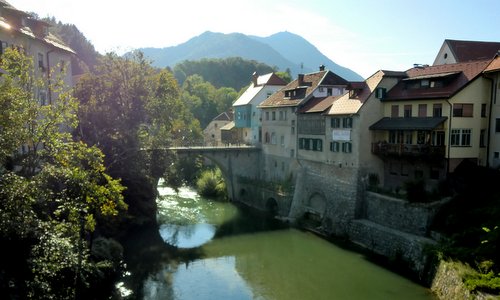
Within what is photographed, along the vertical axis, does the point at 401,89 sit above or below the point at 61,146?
above

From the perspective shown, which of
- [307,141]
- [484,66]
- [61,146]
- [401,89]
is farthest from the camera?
[307,141]

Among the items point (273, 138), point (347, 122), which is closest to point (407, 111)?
point (347, 122)

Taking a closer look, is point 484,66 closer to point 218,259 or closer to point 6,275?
point 218,259

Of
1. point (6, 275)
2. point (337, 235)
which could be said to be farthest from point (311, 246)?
point (6, 275)

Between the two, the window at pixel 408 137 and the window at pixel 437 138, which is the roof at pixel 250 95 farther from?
the window at pixel 437 138

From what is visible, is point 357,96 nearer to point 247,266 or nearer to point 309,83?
point 309,83

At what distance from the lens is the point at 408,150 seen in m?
30.0

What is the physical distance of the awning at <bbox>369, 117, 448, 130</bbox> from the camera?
93.1ft

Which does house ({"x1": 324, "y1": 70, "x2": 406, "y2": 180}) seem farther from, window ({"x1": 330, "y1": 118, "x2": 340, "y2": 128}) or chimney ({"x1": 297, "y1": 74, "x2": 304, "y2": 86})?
chimney ({"x1": 297, "y1": 74, "x2": 304, "y2": 86})

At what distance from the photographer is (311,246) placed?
32.0 metres

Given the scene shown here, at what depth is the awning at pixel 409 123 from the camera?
28.4 meters

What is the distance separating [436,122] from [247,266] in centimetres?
1589

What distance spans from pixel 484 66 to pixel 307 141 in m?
16.2

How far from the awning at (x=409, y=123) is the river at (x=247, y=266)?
372 inches
